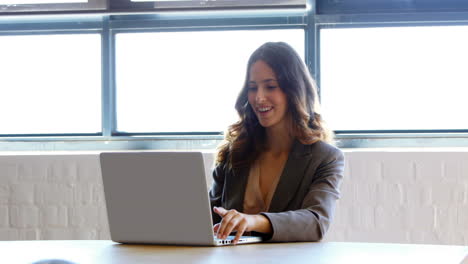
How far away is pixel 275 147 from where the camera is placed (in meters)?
2.38

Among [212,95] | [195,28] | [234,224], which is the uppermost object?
[195,28]

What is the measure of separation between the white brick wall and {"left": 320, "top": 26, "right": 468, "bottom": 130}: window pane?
30cm

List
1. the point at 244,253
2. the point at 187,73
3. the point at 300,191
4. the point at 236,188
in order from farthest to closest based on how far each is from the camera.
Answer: the point at 187,73 < the point at 236,188 < the point at 300,191 < the point at 244,253

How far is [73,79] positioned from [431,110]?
76.2 inches

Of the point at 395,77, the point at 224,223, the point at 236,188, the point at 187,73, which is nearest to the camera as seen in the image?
the point at 224,223

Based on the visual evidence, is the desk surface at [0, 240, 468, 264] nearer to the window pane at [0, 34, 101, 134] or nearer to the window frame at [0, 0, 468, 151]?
the window frame at [0, 0, 468, 151]

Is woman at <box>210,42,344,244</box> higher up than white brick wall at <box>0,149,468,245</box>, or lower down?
higher up

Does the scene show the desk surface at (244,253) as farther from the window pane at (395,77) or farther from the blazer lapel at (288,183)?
the window pane at (395,77)

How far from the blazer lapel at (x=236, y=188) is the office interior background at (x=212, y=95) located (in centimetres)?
90

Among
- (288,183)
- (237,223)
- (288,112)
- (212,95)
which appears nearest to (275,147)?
(288,112)

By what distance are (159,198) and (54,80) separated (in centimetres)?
212

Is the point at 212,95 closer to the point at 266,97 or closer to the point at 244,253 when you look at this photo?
the point at 266,97

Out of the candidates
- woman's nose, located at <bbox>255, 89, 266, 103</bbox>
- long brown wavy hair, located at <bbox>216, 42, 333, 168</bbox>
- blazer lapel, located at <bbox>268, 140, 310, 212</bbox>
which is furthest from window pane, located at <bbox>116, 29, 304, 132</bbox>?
blazer lapel, located at <bbox>268, 140, 310, 212</bbox>

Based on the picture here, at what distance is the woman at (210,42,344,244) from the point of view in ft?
6.98
